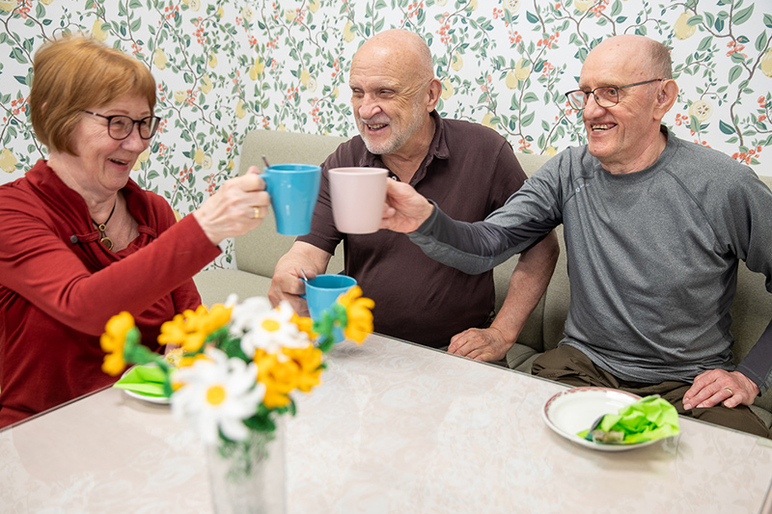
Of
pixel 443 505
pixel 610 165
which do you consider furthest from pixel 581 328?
pixel 443 505

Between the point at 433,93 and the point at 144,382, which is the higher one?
the point at 433,93

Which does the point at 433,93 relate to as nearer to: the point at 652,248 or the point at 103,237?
the point at 652,248

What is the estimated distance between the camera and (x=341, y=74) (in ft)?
9.18

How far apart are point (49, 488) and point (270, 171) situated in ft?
1.81

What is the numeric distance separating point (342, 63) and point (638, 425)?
2227 mm

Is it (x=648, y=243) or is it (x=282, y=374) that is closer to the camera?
(x=282, y=374)

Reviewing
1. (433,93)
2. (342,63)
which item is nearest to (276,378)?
(433,93)

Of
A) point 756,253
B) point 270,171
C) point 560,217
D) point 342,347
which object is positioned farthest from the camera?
point 560,217

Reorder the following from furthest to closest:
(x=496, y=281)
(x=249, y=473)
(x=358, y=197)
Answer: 1. (x=496, y=281)
2. (x=358, y=197)
3. (x=249, y=473)

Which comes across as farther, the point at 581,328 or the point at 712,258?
→ the point at 581,328

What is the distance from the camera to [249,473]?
25.0 inches

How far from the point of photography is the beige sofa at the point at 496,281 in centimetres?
176

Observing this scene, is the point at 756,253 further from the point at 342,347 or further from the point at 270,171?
the point at 270,171

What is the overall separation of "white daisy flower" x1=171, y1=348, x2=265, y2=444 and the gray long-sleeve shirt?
3.00ft
